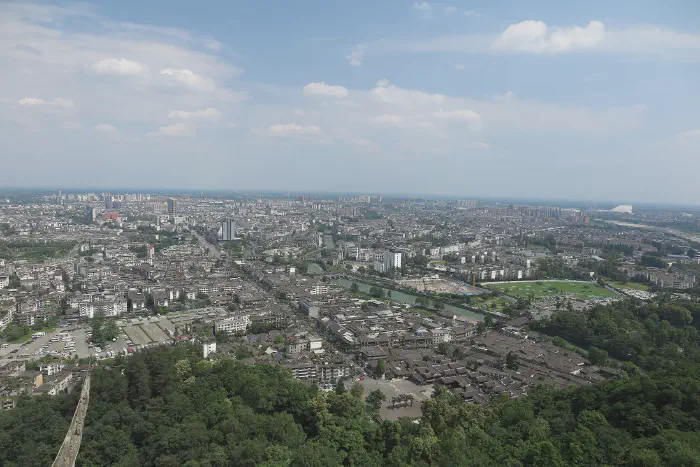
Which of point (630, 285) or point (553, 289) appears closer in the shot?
point (553, 289)

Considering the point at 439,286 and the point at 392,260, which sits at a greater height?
the point at 392,260

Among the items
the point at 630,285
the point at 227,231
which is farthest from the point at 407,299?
the point at 227,231

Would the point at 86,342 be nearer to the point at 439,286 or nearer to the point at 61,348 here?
the point at 61,348

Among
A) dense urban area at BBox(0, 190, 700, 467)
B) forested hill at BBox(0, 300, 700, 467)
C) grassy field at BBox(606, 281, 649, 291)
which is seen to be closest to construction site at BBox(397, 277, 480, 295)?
dense urban area at BBox(0, 190, 700, 467)

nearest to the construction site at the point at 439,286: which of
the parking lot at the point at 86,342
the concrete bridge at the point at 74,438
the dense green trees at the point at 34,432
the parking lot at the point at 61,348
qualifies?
the parking lot at the point at 86,342

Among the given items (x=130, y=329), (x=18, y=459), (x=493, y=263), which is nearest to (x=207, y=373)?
(x=18, y=459)

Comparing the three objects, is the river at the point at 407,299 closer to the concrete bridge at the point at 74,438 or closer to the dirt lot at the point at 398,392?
the dirt lot at the point at 398,392

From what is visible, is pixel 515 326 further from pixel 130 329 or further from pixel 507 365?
pixel 130 329
